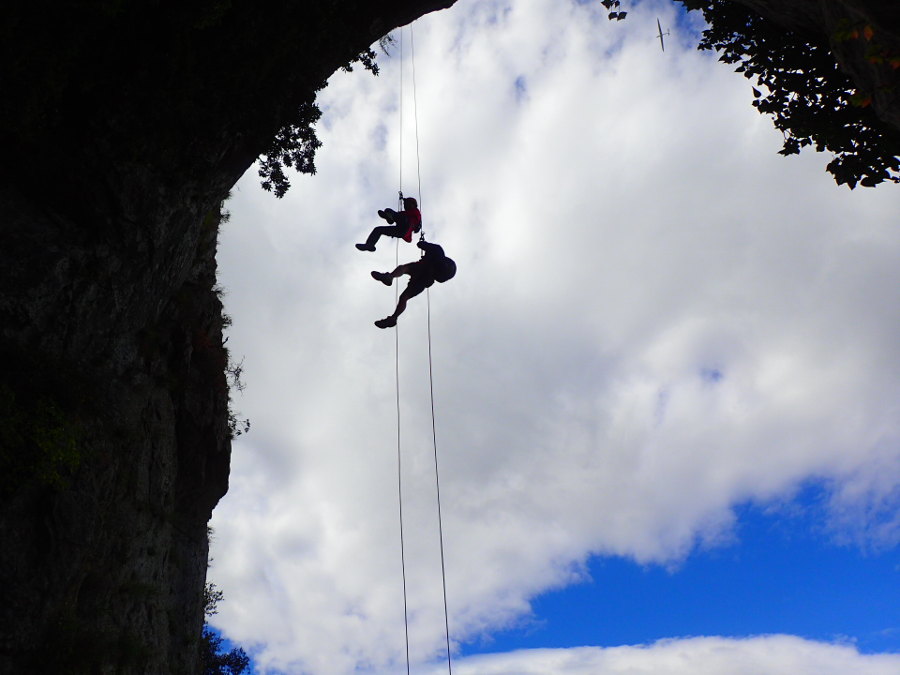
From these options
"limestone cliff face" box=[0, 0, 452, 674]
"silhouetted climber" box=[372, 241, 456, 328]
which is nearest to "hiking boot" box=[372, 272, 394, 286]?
"silhouetted climber" box=[372, 241, 456, 328]

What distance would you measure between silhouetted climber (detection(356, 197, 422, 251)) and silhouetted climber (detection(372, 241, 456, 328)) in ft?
1.31

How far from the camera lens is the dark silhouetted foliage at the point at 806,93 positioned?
9305 mm

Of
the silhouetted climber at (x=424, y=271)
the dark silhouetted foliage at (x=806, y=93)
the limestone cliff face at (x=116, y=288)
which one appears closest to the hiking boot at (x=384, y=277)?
the silhouetted climber at (x=424, y=271)

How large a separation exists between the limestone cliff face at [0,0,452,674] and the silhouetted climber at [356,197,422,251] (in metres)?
2.55

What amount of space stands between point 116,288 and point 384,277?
165 inches

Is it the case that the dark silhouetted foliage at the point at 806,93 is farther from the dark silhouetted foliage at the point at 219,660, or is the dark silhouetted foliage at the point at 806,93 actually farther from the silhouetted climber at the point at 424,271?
the dark silhouetted foliage at the point at 219,660

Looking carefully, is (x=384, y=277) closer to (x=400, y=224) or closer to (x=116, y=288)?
(x=400, y=224)

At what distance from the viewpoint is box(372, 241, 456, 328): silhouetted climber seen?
11.1 m

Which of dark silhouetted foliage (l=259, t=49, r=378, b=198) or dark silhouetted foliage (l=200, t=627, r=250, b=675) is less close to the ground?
dark silhouetted foliage (l=259, t=49, r=378, b=198)

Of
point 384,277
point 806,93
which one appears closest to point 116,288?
point 384,277

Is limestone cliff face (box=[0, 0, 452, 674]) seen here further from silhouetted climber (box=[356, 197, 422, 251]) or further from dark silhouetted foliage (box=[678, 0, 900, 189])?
dark silhouetted foliage (box=[678, 0, 900, 189])

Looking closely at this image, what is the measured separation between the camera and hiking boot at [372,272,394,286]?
10.8m

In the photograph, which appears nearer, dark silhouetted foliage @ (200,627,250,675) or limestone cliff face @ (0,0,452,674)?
limestone cliff face @ (0,0,452,674)

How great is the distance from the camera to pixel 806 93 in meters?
Result: 10.1
